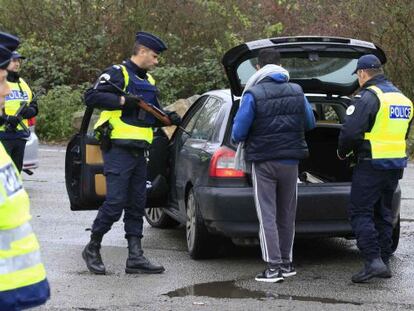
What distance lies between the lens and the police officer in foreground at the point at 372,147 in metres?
Answer: 6.73

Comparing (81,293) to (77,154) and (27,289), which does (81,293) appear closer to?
(77,154)

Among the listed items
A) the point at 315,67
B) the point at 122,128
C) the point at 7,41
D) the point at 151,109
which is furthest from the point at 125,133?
the point at 7,41

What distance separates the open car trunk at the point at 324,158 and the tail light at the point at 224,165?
1200 millimetres

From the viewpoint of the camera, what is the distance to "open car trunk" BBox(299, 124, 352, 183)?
8.20 metres

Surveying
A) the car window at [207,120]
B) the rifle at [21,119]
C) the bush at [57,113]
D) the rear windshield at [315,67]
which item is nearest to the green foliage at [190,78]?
the bush at [57,113]

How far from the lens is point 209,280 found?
687cm

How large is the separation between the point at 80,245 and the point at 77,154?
0.94 metres

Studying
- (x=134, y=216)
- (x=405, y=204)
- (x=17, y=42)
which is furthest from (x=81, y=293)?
(x=405, y=204)

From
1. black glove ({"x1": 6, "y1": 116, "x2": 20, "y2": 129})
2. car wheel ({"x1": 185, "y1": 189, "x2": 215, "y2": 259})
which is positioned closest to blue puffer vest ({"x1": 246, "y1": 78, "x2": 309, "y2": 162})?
car wheel ({"x1": 185, "y1": 189, "x2": 215, "y2": 259})

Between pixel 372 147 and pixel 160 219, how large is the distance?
10.0ft

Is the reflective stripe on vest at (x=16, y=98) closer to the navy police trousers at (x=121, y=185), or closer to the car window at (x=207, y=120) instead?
the car window at (x=207, y=120)

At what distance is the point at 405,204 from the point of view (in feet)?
34.5

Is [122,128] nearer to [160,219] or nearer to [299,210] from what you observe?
[299,210]

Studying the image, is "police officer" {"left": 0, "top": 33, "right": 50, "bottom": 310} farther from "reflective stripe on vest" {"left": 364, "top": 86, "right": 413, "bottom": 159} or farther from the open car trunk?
the open car trunk
